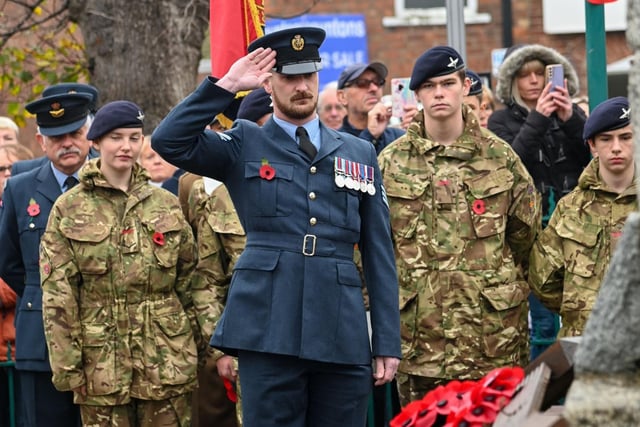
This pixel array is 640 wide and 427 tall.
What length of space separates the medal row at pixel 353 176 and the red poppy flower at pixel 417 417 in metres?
1.38

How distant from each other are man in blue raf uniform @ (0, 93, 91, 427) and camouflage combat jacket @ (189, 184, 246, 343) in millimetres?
855

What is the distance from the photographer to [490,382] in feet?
13.9

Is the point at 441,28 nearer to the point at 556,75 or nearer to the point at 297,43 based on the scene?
the point at 556,75

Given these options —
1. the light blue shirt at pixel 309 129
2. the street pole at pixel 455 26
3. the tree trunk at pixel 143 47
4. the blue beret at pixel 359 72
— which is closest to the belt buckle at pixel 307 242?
the light blue shirt at pixel 309 129

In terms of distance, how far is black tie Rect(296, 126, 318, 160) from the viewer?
18.2ft

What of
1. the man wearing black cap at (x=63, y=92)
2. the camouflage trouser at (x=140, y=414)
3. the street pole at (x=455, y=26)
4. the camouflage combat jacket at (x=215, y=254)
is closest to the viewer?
the camouflage trouser at (x=140, y=414)

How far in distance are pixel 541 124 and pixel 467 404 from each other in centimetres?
369

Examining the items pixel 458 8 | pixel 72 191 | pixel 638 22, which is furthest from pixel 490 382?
pixel 458 8

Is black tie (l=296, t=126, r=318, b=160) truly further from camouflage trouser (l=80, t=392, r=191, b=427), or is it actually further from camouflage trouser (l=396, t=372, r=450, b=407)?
Answer: camouflage trouser (l=80, t=392, r=191, b=427)

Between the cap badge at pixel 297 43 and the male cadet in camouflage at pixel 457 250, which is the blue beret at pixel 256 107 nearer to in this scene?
the male cadet in camouflage at pixel 457 250

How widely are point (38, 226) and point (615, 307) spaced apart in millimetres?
5114

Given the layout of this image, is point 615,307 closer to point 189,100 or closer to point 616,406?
point 616,406

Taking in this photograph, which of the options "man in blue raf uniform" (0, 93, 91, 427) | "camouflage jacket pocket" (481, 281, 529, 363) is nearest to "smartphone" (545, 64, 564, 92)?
"camouflage jacket pocket" (481, 281, 529, 363)

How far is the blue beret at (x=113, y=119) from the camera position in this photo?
276 inches
